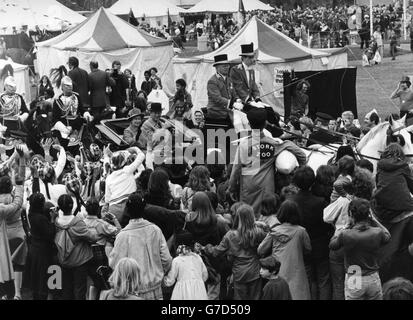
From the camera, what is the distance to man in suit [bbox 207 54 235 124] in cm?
1323

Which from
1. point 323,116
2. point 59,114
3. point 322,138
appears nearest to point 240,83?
point 322,138

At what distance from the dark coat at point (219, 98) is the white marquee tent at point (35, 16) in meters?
22.9

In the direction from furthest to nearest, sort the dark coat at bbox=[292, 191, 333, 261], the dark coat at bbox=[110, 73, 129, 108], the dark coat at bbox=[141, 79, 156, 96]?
the dark coat at bbox=[141, 79, 156, 96] → the dark coat at bbox=[110, 73, 129, 108] → the dark coat at bbox=[292, 191, 333, 261]

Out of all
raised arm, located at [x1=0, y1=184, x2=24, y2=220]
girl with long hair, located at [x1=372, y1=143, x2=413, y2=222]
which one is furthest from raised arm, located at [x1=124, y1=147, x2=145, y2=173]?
girl with long hair, located at [x1=372, y1=143, x2=413, y2=222]

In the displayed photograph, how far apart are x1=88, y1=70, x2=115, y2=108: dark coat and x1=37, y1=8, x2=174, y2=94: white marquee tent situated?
6723 millimetres

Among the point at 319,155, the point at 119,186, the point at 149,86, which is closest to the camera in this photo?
the point at 119,186

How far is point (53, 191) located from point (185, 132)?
8.87 feet

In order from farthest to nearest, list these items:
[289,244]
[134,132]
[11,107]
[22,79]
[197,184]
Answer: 1. [22,79]
2. [11,107]
3. [134,132]
4. [197,184]
5. [289,244]

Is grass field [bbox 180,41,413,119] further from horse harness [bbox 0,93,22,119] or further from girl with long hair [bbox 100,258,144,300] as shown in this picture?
girl with long hair [bbox 100,258,144,300]

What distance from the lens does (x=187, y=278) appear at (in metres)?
8.36

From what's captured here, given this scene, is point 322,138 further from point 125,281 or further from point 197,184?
point 125,281

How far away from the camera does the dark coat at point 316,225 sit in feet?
29.7

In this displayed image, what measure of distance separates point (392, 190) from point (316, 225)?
0.80m
